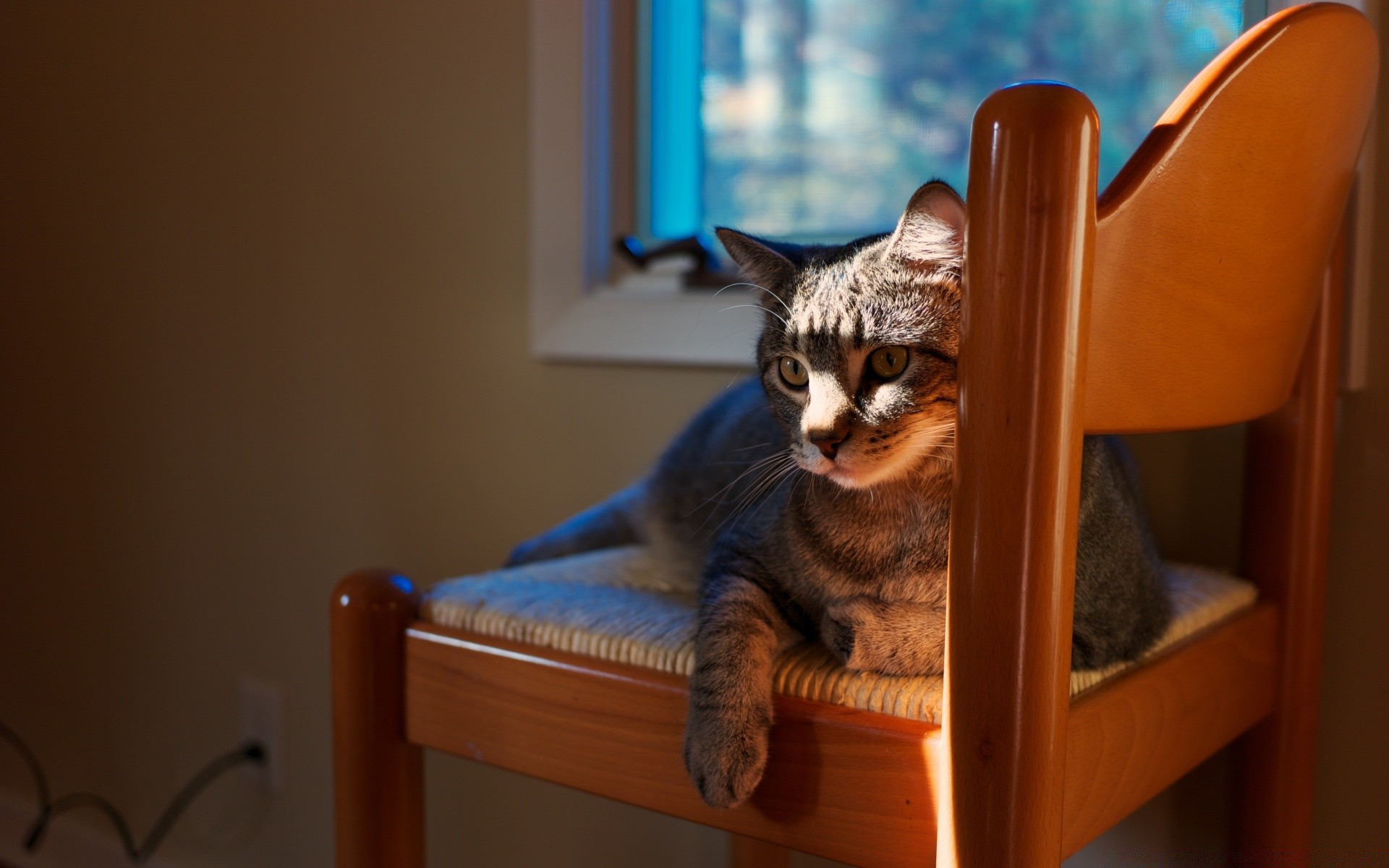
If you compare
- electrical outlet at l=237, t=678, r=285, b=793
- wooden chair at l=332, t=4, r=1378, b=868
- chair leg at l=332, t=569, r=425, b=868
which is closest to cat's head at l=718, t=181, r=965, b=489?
wooden chair at l=332, t=4, r=1378, b=868

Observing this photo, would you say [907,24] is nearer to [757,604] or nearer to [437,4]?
[437,4]

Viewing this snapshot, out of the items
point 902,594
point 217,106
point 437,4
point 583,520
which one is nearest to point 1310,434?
point 902,594

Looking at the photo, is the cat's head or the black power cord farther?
the black power cord

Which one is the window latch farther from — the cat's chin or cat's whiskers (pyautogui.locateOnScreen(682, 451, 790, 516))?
the cat's chin

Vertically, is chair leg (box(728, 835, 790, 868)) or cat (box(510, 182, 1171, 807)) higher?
cat (box(510, 182, 1171, 807))

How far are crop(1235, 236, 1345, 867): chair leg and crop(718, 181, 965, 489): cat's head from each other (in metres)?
0.38

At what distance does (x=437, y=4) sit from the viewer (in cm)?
128

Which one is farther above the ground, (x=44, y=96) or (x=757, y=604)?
(x=44, y=96)

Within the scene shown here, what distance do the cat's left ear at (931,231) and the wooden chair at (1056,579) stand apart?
0.09 meters

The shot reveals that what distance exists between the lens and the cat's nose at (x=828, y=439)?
594mm

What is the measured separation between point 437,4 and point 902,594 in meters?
0.98

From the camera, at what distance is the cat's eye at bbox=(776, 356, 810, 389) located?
669 millimetres

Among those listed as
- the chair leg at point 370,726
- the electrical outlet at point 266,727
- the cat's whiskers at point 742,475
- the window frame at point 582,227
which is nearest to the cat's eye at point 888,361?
the cat's whiskers at point 742,475

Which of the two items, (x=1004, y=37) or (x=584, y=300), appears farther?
(x=584, y=300)
